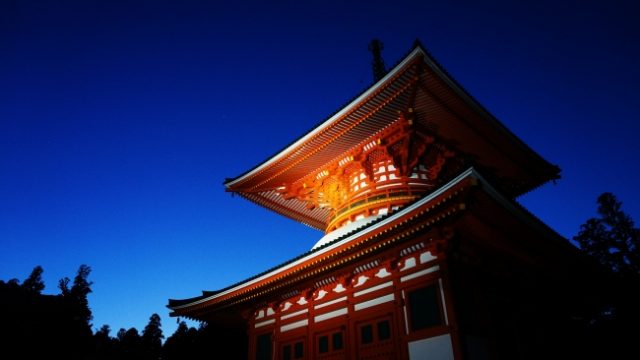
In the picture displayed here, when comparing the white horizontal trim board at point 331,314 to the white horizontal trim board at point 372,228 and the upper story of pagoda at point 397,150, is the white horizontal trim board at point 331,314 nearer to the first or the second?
the white horizontal trim board at point 372,228

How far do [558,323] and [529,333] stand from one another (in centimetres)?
246

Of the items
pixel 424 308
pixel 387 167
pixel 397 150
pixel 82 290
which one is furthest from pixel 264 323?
pixel 82 290

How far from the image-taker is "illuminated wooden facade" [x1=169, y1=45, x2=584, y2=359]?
8.51 metres

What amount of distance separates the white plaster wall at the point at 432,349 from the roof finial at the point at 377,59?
11843mm

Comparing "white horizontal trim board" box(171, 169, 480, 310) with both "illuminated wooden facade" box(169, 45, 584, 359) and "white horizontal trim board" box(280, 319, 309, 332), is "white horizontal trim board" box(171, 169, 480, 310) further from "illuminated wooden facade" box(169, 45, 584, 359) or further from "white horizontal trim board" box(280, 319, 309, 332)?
"white horizontal trim board" box(280, 319, 309, 332)

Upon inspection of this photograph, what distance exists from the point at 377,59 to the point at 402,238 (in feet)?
37.0

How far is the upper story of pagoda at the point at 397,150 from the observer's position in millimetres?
11453

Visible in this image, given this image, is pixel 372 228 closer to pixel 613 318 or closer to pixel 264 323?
pixel 264 323

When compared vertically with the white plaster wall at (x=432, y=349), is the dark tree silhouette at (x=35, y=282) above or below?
above

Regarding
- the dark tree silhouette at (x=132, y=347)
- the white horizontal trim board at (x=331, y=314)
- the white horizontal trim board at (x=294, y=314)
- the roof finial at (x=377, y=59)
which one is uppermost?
the roof finial at (x=377, y=59)

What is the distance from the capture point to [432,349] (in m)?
8.35

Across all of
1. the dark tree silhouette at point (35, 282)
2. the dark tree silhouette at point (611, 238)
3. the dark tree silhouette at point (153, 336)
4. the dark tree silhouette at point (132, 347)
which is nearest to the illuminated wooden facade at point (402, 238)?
the dark tree silhouette at point (611, 238)

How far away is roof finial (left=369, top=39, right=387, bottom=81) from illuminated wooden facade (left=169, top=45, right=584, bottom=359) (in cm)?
548

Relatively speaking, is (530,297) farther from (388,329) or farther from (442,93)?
(442,93)
